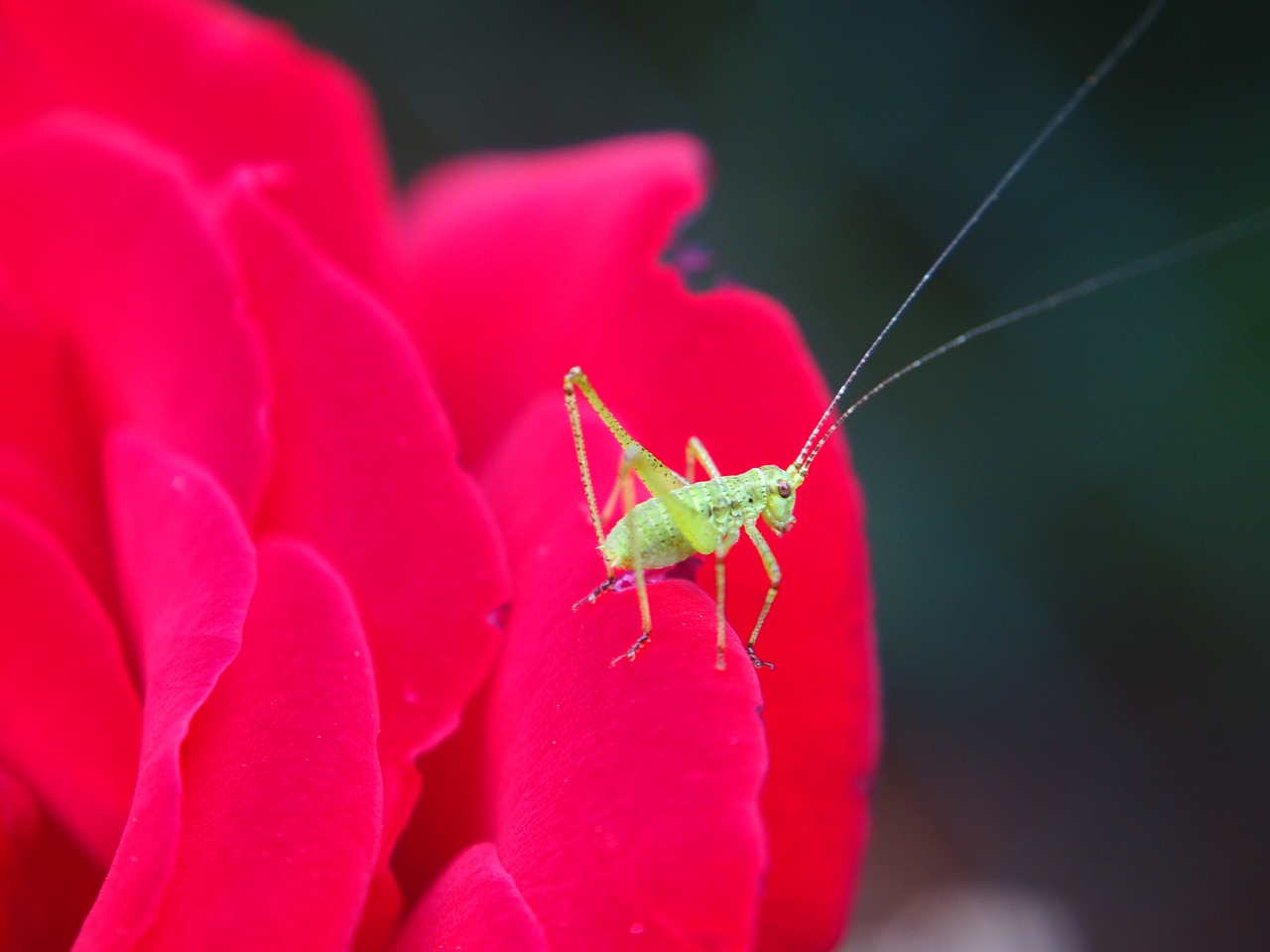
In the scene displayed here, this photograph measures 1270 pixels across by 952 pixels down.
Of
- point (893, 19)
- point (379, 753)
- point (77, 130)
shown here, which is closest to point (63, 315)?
point (77, 130)

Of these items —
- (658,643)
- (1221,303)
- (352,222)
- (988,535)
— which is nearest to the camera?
(658,643)

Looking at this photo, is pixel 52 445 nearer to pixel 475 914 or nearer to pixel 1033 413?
pixel 475 914

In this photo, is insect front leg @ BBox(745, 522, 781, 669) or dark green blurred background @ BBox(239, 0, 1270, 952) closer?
insect front leg @ BBox(745, 522, 781, 669)

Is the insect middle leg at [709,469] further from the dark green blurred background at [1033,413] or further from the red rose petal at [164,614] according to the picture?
the dark green blurred background at [1033,413]

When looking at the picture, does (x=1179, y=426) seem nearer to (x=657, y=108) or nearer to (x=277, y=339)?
(x=657, y=108)

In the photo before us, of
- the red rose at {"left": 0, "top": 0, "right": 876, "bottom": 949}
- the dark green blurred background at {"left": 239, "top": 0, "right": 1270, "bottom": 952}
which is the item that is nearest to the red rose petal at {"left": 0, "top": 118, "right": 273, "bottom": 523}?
the red rose at {"left": 0, "top": 0, "right": 876, "bottom": 949}

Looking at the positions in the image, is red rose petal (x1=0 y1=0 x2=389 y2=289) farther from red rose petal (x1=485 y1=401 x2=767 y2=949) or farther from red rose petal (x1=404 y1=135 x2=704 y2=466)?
red rose petal (x1=485 y1=401 x2=767 y2=949)

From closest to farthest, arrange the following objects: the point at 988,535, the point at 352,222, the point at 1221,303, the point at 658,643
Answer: the point at 658,643
the point at 352,222
the point at 1221,303
the point at 988,535

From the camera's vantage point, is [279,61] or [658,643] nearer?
[658,643]
